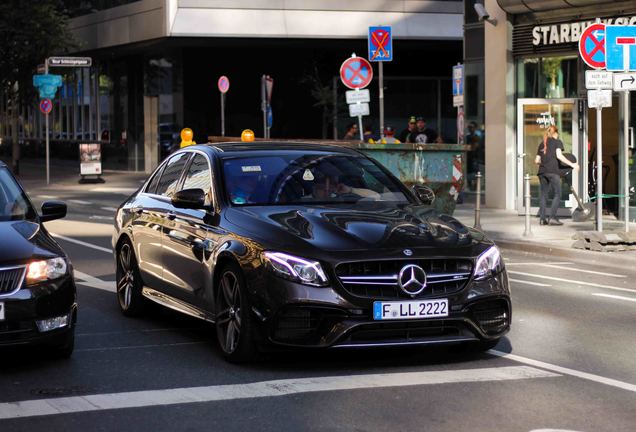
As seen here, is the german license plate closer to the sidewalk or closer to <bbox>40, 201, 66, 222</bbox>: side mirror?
<bbox>40, 201, 66, 222</bbox>: side mirror

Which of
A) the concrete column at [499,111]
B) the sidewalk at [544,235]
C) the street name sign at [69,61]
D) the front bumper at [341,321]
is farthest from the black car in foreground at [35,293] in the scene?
the street name sign at [69,61]

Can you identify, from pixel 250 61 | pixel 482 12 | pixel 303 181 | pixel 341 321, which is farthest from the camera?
pixel 250 61

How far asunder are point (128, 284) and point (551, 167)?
13.0 m

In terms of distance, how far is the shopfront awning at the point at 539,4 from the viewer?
23.7 meters

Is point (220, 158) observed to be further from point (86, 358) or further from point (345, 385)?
point (345, 385)

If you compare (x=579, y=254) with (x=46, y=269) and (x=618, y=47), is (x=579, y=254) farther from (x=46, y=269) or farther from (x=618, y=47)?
(x=46, y=269)

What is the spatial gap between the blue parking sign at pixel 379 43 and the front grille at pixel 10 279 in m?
15.3

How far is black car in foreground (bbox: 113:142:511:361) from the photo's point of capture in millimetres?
7785

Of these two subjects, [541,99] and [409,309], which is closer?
[409,309]

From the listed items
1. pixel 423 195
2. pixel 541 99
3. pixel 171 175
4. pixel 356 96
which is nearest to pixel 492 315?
pixel 423 195

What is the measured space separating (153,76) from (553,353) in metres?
39.2

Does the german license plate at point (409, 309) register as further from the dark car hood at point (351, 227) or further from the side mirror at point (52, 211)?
the side mirror at point (52, 211)

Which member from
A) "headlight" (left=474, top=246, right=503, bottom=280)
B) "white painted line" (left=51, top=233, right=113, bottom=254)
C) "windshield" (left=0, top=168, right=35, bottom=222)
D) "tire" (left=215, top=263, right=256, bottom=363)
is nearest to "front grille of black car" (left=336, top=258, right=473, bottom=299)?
"headlight" (left=474, top=246, right=503, bottom=280)

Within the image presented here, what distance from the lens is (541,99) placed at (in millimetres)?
25141
